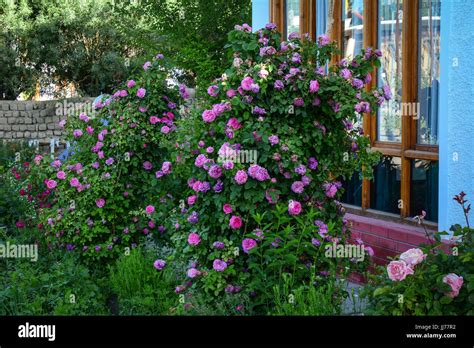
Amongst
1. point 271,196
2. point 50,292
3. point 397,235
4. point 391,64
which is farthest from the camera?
point 391,64

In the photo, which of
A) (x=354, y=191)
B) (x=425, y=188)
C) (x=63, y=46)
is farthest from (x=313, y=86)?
(x=63, y=46)

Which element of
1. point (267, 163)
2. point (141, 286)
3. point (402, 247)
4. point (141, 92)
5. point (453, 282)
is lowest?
point (141, 286)

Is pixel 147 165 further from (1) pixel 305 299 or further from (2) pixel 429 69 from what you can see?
(1) pixel 305 299

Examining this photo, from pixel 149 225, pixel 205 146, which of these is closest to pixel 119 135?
pixel 149 225

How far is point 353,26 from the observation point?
9.23 m

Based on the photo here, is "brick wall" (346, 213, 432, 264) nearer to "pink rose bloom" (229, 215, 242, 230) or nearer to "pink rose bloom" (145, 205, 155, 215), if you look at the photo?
"pink rose bloom" (145, 205, 155, 215)

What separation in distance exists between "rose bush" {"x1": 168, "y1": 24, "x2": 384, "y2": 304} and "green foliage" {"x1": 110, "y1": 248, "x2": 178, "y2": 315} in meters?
0.53

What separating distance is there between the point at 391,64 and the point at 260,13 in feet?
11.3

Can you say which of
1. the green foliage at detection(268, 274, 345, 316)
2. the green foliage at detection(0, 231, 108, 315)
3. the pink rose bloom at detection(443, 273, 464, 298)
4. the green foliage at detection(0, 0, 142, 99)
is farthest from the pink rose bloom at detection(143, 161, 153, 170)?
the green foliage at detection(0, 0, 142, 99)

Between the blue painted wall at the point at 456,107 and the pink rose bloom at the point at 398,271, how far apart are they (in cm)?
298

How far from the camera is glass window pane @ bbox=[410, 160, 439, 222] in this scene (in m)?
7.78

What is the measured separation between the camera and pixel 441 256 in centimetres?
429

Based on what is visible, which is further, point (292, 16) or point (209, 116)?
point (292, 16)

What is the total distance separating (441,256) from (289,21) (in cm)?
694
